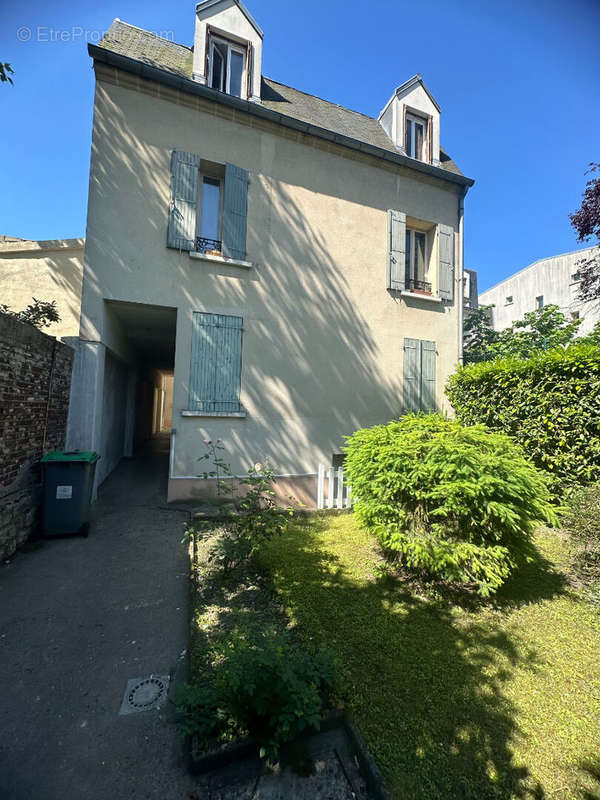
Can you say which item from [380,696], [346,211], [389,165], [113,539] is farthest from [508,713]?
[389,165]

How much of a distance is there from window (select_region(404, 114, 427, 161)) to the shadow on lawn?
10.6m

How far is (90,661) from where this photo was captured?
2.67 metres

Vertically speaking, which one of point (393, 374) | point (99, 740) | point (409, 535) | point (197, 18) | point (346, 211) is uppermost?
point (197, 18)

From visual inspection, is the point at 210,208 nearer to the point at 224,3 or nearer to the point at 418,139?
the point at 224,3

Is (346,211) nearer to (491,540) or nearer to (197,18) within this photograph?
(197,18)

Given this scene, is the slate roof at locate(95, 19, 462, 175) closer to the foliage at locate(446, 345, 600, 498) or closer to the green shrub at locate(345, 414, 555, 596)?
the foliage at locate(446, 345, 600, 498)

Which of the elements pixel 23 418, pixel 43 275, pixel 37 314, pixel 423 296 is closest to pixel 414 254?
pixel 423 296

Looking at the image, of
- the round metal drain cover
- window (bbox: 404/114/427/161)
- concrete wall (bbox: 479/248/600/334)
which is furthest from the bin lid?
concrete wall (bbox: 479/248/600/334)

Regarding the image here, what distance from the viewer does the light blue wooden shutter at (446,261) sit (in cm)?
912

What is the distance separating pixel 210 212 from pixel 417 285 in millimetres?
5642

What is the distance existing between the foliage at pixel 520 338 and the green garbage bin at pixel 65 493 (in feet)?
39.0

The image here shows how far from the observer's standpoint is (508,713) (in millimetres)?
2236

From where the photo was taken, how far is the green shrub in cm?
338

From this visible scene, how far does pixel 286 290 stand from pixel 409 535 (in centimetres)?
568
